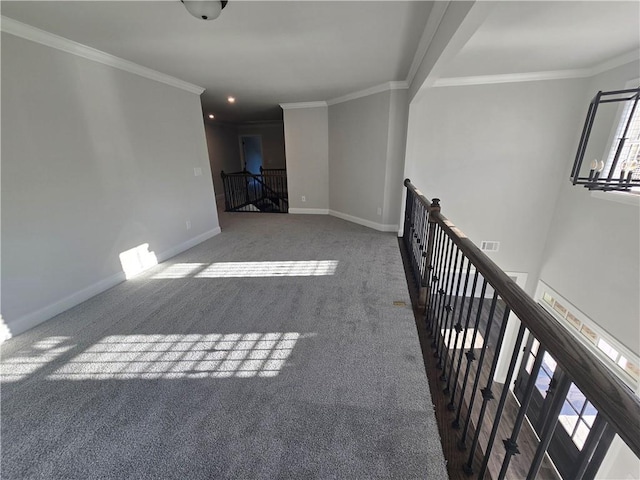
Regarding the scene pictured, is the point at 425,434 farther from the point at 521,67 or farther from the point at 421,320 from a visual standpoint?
the point at 521,67

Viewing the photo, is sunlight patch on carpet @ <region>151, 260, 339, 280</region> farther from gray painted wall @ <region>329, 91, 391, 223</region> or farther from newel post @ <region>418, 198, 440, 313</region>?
gray painted wall @ <region>329, 91, 391, 223</region>

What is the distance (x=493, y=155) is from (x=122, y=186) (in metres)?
5.05

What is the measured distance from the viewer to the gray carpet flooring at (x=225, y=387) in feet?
3.97

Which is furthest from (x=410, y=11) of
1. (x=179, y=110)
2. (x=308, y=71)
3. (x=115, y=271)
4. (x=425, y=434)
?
(x=115, y=271)

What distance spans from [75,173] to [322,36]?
8.57 ft

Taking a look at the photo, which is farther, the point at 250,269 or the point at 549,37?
the point at 250,269

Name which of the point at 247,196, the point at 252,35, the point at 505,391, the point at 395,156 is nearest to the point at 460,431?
the point at 505,391

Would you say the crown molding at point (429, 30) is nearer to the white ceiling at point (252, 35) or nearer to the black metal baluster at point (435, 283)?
the white ceiling at point (252, 35)

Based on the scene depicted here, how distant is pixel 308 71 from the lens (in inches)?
Answer: 130

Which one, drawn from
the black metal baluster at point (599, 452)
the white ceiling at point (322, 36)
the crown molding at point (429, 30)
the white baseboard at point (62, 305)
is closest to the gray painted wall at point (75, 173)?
the white baseboard at point (62, 305)

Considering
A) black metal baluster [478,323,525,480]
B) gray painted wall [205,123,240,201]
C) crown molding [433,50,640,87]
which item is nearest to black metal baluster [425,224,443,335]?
black metal baluster [478,323,525,480]

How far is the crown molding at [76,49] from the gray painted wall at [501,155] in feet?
11.2

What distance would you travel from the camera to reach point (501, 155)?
13.1 feet

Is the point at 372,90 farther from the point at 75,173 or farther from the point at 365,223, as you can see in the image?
the point at 75,173
